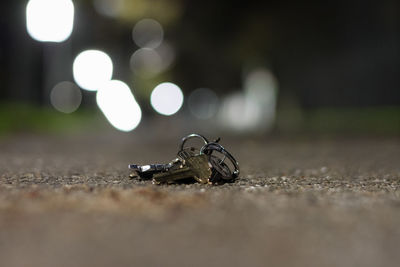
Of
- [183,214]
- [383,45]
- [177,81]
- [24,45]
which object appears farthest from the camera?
[177,81]

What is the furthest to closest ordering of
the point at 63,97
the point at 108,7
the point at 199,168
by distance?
1. the point at 108,7
2. the point at 63,97
3. the point at 199,168

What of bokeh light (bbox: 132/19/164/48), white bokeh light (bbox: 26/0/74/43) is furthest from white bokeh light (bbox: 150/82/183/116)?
white bokeh light (bbox: 26/0/74/43)

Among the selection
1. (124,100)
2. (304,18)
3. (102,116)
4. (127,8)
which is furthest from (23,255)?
(124,100)

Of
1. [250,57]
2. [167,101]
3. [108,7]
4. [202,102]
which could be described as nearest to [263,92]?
[250,57]

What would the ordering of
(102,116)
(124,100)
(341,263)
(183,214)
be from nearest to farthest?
(341,263) → (183,214) → (102,116) → (124,100)

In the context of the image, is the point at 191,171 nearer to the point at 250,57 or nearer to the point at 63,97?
the point at 250,57

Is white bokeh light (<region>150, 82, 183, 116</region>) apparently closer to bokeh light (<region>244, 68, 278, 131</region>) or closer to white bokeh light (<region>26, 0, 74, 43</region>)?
bokeh light (<region>244, 68, 278, 131</region>)

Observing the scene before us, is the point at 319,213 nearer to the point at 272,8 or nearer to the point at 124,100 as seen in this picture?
the point at 272,8
